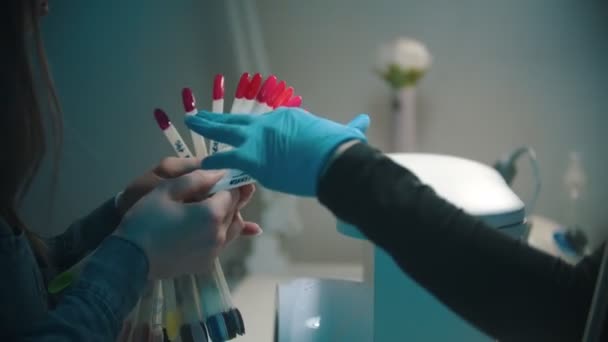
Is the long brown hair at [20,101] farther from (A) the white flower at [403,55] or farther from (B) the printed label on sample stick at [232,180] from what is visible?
(A) the white flower at [403,55]

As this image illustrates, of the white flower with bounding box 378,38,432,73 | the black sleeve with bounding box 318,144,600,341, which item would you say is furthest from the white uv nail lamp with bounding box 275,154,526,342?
the white flower with bounding box 378,38,432,73

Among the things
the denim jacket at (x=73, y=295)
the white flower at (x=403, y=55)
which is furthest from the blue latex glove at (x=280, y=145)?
the white flower at (x=403, y=55)

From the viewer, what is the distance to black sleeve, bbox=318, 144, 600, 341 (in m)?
0.40

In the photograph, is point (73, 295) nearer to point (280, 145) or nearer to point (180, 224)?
point (180, 224)

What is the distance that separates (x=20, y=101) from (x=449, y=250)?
1.25 feet

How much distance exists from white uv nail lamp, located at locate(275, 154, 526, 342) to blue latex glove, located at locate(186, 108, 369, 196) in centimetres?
14

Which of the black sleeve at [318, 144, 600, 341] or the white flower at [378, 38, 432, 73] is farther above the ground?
the white flower at [378, 38, 432, 73]

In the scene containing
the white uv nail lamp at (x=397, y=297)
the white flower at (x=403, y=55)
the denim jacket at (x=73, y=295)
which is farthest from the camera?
the white flower at (x=403, y=55)

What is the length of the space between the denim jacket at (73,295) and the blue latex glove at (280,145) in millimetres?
106

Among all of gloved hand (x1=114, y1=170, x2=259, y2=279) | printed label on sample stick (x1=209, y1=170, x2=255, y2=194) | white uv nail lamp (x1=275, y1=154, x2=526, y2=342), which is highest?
printed label on sample stick (x1=209, y1=170, x2=255, y2=194)

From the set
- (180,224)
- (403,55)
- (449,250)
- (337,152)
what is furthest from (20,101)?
(403,55)

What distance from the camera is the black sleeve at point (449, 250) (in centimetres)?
40

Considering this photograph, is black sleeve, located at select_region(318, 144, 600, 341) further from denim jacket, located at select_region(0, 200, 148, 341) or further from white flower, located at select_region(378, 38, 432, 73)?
white flower, located at select_region(378, 38, 432, 73)

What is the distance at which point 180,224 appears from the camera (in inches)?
17.4
